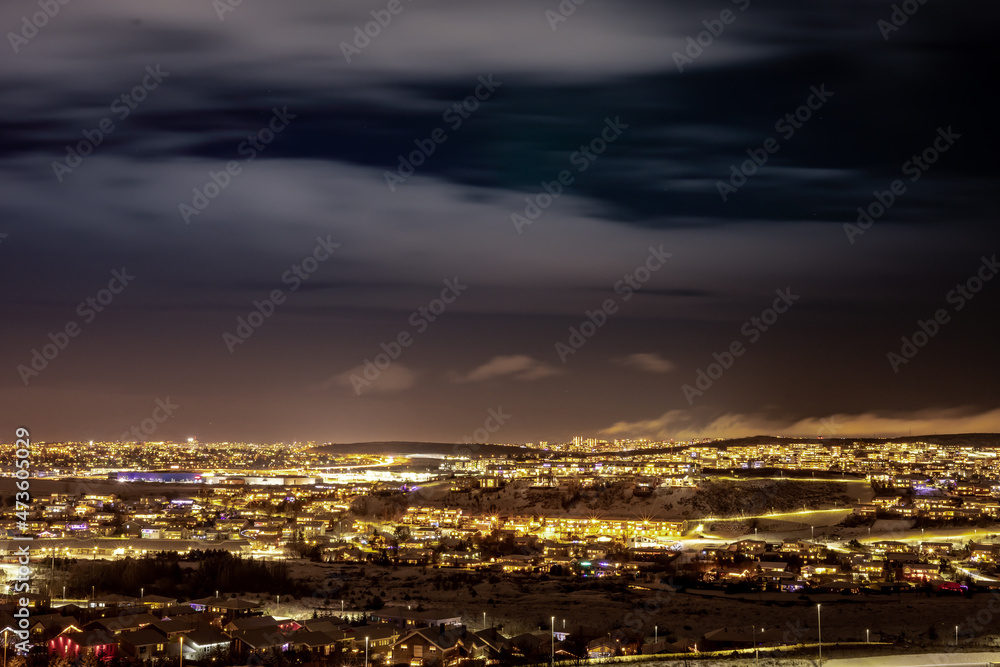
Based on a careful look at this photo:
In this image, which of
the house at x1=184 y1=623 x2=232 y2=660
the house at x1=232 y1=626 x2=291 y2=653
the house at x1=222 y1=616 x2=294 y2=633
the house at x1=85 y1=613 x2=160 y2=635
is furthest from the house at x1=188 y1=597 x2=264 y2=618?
the house at x1=232 y1=626 x2=291 y2=653

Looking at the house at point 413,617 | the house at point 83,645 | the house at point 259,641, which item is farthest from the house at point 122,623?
the house at point 413,617

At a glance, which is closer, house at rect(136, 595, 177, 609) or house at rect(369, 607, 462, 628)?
house at rect(369, 607, 462, 628)

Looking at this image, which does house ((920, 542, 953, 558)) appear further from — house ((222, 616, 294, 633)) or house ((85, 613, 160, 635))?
house ((85, 613, 160, 635))

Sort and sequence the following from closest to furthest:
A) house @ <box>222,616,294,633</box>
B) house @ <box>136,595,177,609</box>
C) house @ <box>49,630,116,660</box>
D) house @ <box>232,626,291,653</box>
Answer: house @ <box>49,630,116,660</box> → house @ <box>232,626,291,653</box> → house @ <box>222,616,294,633</box> → house @ <box>136,595,177,609</box>

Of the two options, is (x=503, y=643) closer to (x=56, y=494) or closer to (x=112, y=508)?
(x=112, y=508)

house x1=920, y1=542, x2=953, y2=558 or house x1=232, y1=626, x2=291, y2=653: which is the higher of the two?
house x1=920, y1=542, x2=953, y2=558

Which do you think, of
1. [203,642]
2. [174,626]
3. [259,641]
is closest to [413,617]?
[259,641]

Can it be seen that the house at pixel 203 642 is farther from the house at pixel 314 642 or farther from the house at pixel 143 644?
the house at pixel 314 642

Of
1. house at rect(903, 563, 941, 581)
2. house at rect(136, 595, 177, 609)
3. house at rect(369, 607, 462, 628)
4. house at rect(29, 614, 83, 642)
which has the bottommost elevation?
house at rect(29, 614, 83, 642)

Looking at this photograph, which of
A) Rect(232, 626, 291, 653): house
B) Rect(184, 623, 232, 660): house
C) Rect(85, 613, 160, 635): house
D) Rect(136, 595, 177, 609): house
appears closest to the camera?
Rect(232, 626, 291, 653): house

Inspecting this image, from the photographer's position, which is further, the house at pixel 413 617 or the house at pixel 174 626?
the house at pixel 413 617

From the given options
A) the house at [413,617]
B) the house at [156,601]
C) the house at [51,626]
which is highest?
the house at [156,601]

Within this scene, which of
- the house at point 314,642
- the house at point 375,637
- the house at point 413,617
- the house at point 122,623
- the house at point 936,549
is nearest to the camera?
the house at point 314,642
